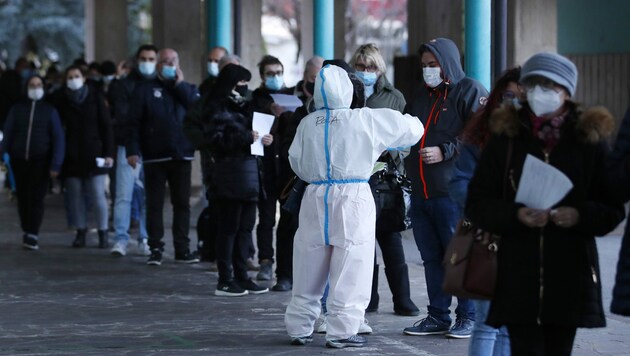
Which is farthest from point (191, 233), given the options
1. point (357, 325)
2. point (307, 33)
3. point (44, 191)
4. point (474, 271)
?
point (307, 33)

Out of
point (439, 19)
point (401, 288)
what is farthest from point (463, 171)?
point (439, 19)

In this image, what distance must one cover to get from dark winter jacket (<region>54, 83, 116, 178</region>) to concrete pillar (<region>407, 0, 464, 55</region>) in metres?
8.48

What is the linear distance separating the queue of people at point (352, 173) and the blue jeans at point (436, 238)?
0.04ft

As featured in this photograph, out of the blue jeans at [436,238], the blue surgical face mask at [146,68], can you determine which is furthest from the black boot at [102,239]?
the blue jeans at [436,238]

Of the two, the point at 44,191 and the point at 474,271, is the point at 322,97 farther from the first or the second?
the point at 44,191

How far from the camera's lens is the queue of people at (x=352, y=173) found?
571cm

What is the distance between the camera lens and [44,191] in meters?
15.4

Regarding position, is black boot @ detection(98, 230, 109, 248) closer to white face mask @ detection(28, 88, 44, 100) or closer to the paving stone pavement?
the paving stone pavement

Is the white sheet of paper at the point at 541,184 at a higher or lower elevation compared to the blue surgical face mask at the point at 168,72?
lower

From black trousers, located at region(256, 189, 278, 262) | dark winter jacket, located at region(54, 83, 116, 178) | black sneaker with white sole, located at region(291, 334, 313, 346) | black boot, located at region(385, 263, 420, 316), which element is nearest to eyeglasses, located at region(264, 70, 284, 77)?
black trousers, located at region(256, 189, 278, 262)

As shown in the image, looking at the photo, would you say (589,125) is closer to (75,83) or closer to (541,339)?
(541,339)

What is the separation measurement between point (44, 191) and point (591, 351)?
8401 mm

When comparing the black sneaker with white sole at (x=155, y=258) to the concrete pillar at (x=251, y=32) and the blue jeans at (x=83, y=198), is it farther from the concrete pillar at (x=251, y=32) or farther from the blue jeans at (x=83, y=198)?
the concrete pillar at (x=251, y=32)

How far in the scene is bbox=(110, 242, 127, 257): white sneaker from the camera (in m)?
14.4
